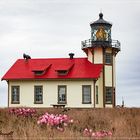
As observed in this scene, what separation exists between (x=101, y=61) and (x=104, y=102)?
11.4 feet

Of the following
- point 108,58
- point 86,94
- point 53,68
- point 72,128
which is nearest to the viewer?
point 72,128

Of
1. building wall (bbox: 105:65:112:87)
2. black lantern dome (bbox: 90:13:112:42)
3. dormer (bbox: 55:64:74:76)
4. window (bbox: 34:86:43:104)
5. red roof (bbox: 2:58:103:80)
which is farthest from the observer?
black lantern dome (bbox: 90:13:112:42)

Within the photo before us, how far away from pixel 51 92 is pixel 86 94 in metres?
2.89

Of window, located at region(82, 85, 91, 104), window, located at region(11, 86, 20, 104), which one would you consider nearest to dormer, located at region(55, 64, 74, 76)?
window, located at region(82, 85, 91, 104)

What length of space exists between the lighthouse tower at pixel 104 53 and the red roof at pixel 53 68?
0.83 metres

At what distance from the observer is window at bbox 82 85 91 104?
37.5 meters

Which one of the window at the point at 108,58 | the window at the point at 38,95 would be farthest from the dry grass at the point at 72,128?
the window at the point at 108,58

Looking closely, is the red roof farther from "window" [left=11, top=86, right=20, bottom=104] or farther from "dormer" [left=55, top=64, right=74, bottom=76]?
"window" [left=11, top=86, right=20, bottom=104]

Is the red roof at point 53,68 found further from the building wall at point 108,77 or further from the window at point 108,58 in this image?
the window at point 108,58

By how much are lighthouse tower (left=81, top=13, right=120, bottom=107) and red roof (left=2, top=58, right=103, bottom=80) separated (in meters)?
0.83

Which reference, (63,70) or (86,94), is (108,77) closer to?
(86,94)

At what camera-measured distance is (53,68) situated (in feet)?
129

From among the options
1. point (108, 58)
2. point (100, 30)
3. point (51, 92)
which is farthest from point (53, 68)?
point (100, 30)

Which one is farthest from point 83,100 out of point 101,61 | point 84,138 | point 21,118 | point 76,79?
point 84,138
